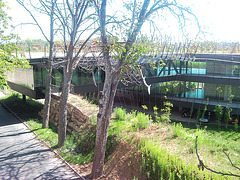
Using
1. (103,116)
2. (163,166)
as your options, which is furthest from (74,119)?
(163,166)

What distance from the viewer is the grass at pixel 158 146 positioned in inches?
242

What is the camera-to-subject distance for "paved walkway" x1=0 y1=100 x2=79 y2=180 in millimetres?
7535

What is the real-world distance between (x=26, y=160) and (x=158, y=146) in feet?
16.9

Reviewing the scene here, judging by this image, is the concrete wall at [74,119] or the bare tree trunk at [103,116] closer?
the bare tree trunk at [103,116]

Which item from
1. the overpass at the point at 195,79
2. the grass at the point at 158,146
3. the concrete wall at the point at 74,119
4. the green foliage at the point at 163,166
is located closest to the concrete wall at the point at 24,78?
the overpass at the point at 195,79

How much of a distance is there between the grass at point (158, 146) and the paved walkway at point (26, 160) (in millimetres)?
572

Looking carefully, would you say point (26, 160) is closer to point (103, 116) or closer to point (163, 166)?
point (103, 116)

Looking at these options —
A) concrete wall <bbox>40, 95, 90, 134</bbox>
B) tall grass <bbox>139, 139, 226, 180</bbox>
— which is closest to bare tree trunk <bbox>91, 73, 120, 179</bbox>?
tall grass <bbox>139, 139, 226, 180</bbox>

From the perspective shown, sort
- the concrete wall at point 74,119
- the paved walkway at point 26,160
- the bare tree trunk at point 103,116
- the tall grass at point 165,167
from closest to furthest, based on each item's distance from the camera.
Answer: the tall grass at point 165,167 → the bare tree trunk at point 103,116 → the paved walkway at point 26,160 → the concrete wall at point 74,119

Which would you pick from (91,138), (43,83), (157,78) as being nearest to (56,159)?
(91,138)

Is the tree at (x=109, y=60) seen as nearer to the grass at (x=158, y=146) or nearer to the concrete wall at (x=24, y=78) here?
the grass at (x=158, y=146)

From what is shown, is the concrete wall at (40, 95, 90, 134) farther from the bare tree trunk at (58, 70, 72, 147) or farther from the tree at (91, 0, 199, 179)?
the tree at (91, 0, 199, 179)

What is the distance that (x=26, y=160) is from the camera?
8633 millimetres

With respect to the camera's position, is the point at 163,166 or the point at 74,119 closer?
the point at 163,166
